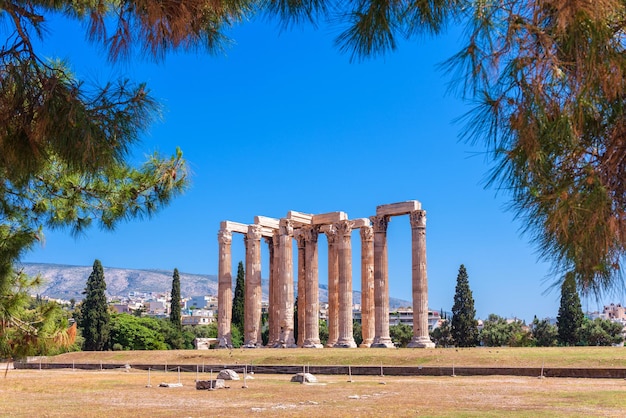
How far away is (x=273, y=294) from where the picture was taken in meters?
47.8

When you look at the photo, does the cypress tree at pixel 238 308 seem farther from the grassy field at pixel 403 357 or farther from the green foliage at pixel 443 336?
the green foliage at pixel 443 336

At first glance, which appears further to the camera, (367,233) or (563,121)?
(367,233)

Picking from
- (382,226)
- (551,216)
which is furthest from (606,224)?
(382,226)

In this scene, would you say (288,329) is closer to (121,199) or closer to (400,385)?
(400,385)

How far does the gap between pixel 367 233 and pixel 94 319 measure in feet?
87.9

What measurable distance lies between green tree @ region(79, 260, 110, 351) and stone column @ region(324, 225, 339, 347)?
23.4 m

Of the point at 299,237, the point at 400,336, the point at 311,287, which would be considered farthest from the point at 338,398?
the point at 400,336

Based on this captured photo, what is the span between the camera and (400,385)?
22.4 metres

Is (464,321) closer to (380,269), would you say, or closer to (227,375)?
(380,269)

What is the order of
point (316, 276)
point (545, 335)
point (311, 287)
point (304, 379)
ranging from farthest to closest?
point (545, 335) → point (316, 276) → point (311, 287) → point (304, 379)

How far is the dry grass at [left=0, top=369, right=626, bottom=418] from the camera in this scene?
15.4 meters

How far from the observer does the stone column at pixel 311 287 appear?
43.7m

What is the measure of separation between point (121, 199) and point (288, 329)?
33222 millimetres

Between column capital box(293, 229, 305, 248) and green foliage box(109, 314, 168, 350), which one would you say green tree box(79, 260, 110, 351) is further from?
column capital box(293, 229, 305, 248)
